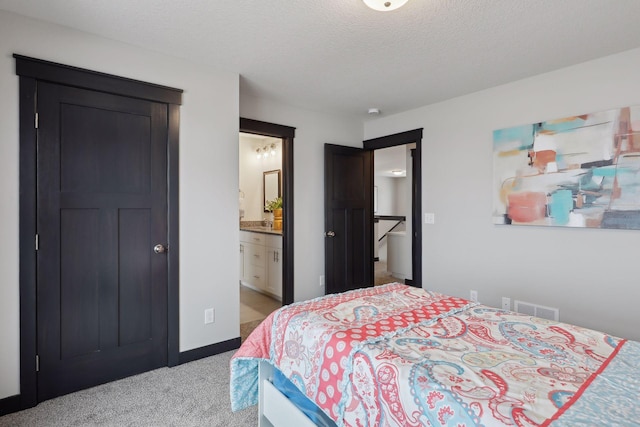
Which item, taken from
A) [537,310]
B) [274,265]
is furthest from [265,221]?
[537,310]

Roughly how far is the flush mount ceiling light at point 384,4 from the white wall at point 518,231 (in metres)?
1.84

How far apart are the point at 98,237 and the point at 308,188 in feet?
7.29

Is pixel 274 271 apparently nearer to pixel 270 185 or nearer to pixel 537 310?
pixel 270 185

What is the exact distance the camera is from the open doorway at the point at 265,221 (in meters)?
3.78

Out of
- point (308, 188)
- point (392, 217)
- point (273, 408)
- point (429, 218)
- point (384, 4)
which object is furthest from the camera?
point (392, 217)

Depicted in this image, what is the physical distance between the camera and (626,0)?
1.89 m

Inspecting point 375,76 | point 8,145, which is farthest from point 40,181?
point 375,76

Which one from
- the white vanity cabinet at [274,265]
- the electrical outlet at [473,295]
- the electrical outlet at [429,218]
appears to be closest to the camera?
the electrical outlet at [473,295]

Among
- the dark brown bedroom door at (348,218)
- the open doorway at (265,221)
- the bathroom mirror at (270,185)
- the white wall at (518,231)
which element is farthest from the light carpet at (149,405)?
the bathroom mirror at (270,185)

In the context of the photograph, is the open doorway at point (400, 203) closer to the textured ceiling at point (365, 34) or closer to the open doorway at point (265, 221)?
the textured ceiling at point (365, 34)

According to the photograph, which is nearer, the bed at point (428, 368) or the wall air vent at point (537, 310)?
the bed at point (428, 368)

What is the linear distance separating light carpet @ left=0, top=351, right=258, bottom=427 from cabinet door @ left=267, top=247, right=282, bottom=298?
6.06 ft

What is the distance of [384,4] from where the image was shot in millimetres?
1859

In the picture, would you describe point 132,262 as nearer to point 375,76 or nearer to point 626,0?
point 375,76
